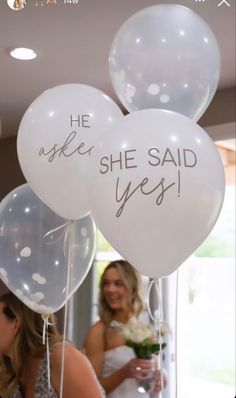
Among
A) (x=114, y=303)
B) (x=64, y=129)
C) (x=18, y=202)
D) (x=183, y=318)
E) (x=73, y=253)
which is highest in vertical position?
(x=64, y=129)

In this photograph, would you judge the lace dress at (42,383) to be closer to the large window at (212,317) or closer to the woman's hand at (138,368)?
the woman's hand at (138,368)

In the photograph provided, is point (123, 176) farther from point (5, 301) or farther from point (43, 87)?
point (43, 87)

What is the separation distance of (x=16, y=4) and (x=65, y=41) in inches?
12.5

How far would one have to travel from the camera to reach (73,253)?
50.7 inches

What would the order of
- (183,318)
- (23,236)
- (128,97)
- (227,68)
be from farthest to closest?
(183,318)
(227,68)
(23,236)
(128,97)

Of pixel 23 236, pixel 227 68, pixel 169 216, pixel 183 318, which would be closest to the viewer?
pixel 169 216

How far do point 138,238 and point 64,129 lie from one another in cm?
35

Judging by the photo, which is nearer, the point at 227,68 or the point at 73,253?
the point at 73,253

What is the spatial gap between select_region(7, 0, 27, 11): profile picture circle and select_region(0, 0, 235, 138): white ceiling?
0.02 m

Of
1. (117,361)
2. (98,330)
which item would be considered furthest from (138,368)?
(98,330)

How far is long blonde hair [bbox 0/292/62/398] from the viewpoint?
1.47 meters

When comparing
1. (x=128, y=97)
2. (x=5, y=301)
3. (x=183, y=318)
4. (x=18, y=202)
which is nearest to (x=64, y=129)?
(x=128, y=97)

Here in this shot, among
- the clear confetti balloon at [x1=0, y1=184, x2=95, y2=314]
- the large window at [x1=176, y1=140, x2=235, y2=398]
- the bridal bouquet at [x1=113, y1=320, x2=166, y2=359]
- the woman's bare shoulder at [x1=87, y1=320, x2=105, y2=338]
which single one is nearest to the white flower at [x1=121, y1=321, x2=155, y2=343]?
the bridal bouquet at [x1=113, y1=320, x2=166, y2=359]

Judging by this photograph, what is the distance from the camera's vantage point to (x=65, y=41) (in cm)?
182
